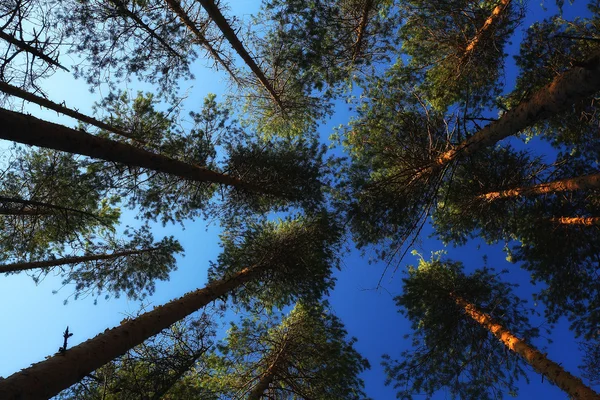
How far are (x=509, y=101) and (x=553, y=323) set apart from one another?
6.74m

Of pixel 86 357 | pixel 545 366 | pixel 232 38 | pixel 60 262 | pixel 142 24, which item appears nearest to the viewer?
pixel 86 357

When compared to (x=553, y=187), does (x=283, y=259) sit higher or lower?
lower

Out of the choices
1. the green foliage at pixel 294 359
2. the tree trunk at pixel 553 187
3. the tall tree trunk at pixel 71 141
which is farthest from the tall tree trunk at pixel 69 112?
the tree trunk at pixel 553 187

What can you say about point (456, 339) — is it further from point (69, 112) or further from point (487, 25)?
point (69, 112)

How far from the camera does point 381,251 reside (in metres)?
10.3

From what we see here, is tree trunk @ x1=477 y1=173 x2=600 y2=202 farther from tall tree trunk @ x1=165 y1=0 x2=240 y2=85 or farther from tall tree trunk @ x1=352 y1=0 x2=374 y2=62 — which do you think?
tall tree trunk @ x1=165 y1=0 x2=240 y2=85

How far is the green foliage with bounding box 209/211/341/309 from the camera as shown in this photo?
30.2 feet

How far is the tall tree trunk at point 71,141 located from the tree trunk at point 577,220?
956 cm

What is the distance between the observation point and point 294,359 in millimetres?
9383

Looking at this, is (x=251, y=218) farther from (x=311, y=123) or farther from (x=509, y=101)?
(x=509, y=101)

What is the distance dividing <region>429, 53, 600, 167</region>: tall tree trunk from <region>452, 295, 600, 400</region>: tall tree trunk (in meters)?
4.40

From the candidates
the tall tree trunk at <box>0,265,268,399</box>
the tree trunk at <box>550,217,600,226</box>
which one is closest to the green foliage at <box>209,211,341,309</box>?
the tall tree trunk at <box>0,265,268,399</box>

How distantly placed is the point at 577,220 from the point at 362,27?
7511 mm

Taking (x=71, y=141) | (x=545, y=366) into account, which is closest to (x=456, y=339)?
(x=545, y=366)
